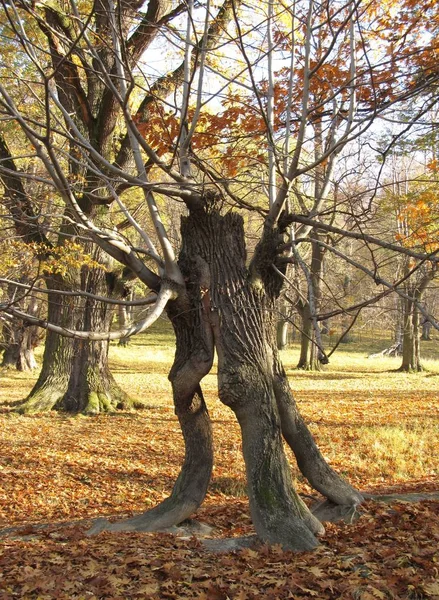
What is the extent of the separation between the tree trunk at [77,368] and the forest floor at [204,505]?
0.51m

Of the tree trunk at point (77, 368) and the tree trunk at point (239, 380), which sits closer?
the tree trunk at point (239, 380)

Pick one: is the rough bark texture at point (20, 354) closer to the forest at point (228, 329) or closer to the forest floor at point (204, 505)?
the forest floor at point (204, 505)

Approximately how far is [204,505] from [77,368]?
19.7 ft

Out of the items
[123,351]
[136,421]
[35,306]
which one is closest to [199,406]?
[136,421]

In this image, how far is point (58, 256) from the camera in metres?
11.6

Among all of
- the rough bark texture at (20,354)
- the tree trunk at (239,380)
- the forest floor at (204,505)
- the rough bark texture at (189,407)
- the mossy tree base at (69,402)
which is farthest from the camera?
the rough bark texture at (20,354)

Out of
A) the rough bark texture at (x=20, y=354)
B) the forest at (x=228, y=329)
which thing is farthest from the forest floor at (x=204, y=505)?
the rough bark texture at (x=20, y=354)

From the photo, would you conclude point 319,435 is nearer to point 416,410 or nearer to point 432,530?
point 416,410

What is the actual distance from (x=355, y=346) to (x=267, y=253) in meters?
34.0

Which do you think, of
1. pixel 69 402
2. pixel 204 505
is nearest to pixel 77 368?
pixel 69 402

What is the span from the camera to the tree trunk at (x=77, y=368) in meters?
11.9

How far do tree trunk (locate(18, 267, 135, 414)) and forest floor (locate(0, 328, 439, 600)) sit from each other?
0.51m

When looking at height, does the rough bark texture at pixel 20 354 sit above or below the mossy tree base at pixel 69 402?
above

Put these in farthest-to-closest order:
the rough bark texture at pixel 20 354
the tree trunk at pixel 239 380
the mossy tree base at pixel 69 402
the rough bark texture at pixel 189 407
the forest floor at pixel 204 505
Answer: the rough bark texture at pixel 20 354 < the mossy tree base at pixel 69 402 < the rough bark texture at pixel 189 407 < the tree trunk at pixel 239 380 < the forest floor at pixel 204 505
